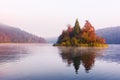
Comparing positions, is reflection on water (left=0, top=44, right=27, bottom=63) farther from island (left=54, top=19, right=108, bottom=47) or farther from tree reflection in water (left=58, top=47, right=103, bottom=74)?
island (left=54, top=19, right=108, bottom=47)

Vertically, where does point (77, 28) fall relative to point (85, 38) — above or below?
above

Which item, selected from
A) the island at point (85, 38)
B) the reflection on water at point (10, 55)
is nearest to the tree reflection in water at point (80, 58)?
the reflection on water at point (10, 55)

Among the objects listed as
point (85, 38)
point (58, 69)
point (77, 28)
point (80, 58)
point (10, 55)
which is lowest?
point (58, 69)

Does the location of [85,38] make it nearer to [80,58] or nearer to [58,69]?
[80,58]

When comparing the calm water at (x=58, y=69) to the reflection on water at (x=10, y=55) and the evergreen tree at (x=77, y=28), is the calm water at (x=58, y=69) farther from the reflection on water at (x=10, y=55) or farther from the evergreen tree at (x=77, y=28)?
the evergreen tree at (x=77, y=28)

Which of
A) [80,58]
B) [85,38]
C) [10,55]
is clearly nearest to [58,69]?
[80,58]

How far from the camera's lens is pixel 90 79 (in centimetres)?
3256

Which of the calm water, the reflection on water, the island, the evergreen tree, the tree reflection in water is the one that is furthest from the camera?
the evergreen tree

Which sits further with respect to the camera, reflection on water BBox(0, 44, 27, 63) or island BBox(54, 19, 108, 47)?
island BBox(54, 19, 108, 47)

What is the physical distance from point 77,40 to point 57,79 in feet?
514

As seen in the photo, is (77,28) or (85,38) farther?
(77,28)


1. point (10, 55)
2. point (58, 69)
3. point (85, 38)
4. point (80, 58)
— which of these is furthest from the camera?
point (85, 38)

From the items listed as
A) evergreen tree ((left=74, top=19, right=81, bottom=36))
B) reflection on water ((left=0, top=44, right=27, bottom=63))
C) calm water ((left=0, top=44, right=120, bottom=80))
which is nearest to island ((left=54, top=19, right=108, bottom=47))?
evergreen tree ((left=74, top=19, right=81, bottom=36))

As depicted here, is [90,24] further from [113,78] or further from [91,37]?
[113,78]
